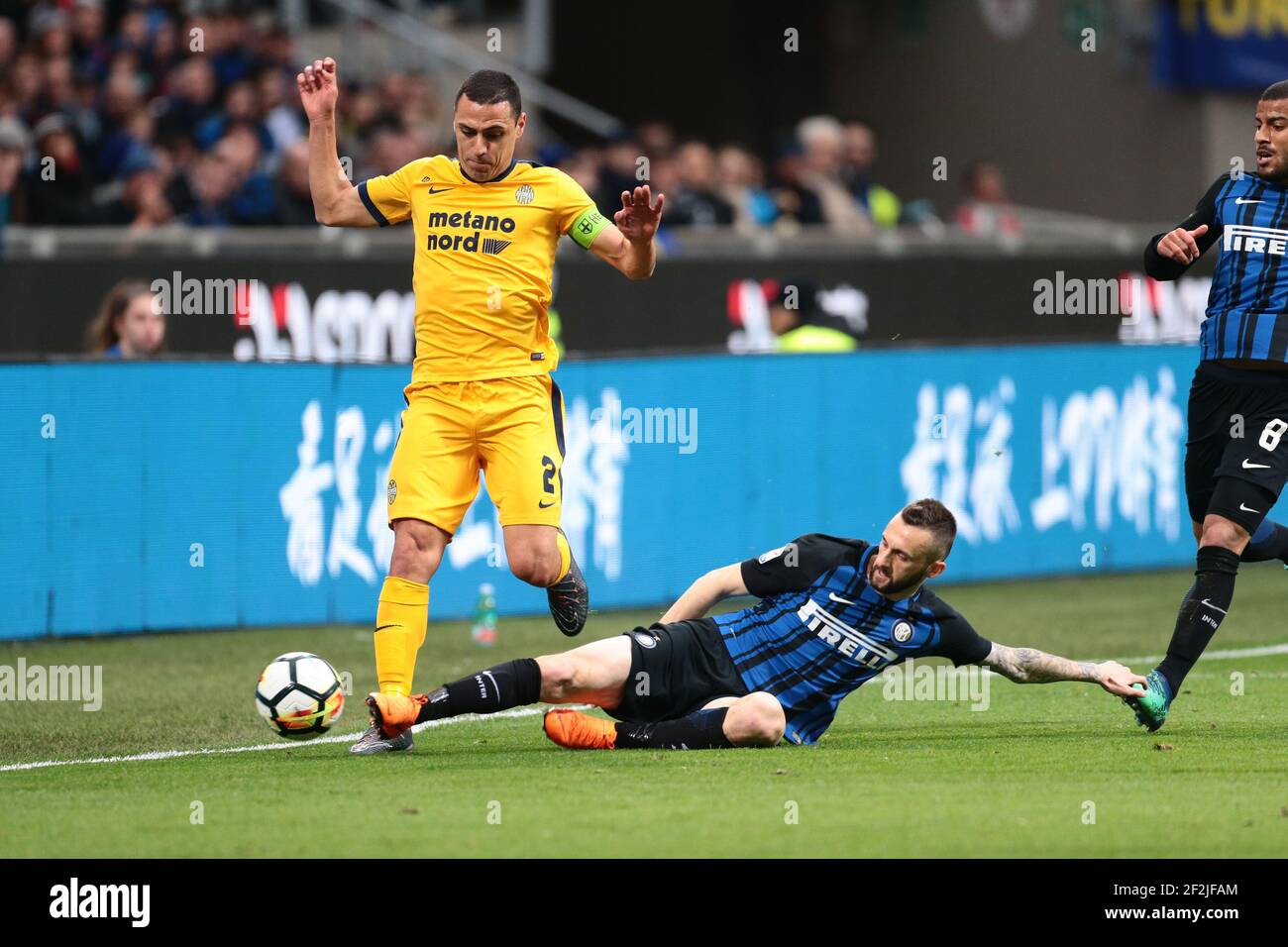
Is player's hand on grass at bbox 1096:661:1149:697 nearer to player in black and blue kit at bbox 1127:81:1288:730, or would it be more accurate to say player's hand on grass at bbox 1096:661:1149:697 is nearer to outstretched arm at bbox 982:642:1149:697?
outstretched arm at bbox 982:642:1149:697

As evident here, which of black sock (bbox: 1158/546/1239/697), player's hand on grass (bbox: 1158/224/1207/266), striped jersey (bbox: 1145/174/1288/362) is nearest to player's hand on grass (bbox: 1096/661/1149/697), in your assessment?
black sock (bbox: 1158/546/1239/697)

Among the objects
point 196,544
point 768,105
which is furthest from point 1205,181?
point 196,544

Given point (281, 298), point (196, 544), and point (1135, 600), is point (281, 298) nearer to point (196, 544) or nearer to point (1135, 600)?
point (196, 544)

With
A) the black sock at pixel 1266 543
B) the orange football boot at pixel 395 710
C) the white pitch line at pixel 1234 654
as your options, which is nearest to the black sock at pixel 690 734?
the orange football boot at pixel 395 710

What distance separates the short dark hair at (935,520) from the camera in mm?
7641

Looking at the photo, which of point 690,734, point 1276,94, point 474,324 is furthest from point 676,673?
point 1276,94

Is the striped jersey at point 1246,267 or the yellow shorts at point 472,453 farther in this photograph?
the striped jersey at point 1246,267

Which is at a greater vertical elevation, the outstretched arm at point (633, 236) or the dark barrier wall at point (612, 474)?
the outstretched arm at point (633, 236)

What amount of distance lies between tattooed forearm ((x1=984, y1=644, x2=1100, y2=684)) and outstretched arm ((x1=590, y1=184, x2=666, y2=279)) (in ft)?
6.10

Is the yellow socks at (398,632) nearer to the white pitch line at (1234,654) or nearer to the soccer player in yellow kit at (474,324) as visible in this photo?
the soccer player in yellow kit at (474,324)

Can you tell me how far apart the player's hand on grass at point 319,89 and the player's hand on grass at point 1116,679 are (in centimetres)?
342

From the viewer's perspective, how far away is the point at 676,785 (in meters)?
7.15

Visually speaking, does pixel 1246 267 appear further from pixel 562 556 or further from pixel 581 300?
pixel 581 300

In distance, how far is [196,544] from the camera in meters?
12.0
